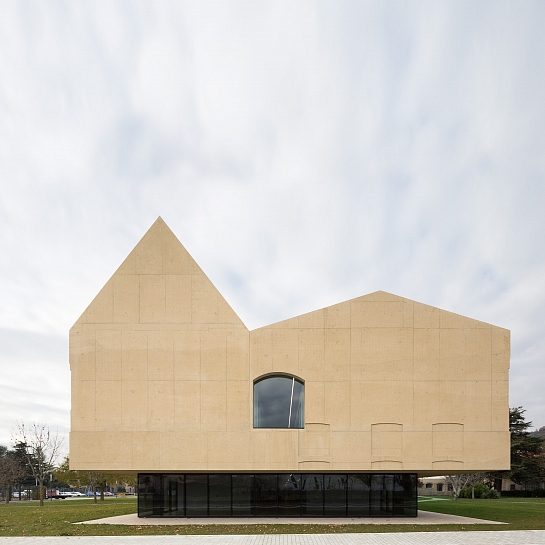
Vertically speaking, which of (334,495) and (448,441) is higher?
(448,441)

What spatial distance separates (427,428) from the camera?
22.6 meters

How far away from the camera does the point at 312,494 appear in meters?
24.2

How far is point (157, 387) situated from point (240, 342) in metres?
4.44

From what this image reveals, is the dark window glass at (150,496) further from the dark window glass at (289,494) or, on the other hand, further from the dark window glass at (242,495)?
the dark window glass at (289,494)

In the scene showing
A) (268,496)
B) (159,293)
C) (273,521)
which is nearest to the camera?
(273,521)

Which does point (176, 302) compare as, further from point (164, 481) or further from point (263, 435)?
point (164, 481)

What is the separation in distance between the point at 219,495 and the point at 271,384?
637 centimetres

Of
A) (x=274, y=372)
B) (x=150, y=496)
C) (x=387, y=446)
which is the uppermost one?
(x=274, y=372)

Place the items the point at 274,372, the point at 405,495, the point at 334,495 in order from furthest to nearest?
the point at 405,495 → the point at 334,495 → the point at 274,372

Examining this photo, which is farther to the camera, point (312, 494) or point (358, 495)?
point (358, 495)

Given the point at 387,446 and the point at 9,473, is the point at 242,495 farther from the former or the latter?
the point at 9,473

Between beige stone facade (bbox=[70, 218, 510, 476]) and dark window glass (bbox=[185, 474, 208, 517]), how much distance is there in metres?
2.22

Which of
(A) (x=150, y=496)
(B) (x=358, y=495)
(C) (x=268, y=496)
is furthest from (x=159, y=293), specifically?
(B) (x=358, y=495)

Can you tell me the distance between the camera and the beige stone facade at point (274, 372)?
73.6 feet
